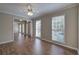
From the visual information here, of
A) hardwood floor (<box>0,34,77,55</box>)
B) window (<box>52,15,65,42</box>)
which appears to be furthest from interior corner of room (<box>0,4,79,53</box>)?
hardwood floor (<box>0,34,77,55</box>)

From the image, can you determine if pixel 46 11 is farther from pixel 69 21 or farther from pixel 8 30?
pixel 8 30

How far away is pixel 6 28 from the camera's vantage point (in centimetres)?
267

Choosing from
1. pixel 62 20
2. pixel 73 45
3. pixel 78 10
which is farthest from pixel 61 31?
pixel 78 10

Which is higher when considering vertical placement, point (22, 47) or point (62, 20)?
point (62, 20)

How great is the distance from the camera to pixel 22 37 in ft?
8.68

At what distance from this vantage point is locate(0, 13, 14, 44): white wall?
2548mm

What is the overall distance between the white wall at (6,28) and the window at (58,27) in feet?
4.22

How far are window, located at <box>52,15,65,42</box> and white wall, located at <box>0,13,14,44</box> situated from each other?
4.22 feet

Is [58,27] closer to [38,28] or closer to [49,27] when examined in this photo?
[49,27]

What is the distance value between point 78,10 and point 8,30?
2.12 metres

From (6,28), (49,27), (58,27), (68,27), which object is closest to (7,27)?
(6,28)

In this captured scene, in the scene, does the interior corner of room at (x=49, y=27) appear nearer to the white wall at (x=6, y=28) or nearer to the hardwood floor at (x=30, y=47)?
the white wall at (x=6, y=28)

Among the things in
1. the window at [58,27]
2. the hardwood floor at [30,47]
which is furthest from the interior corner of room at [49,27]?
the hardwood floor at [30,47]

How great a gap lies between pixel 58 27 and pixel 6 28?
1586 millimetres
